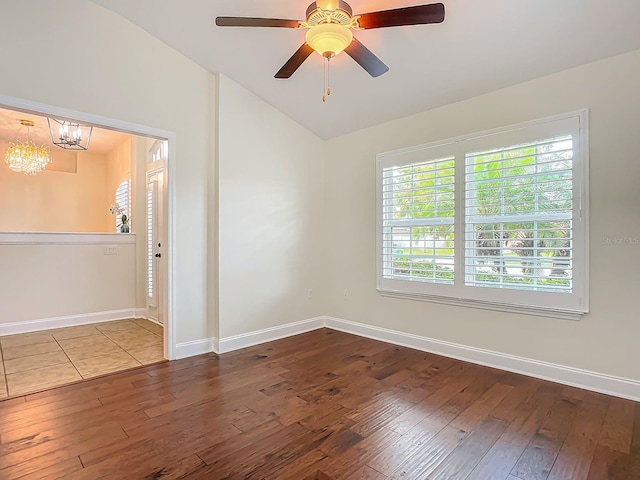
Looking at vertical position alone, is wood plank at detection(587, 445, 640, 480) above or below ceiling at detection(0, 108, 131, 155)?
below

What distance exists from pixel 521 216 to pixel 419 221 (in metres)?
0.98

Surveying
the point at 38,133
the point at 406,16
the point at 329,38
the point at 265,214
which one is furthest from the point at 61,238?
the point at 406,16

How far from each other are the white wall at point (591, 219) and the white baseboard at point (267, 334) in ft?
3.37

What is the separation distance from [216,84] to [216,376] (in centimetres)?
293

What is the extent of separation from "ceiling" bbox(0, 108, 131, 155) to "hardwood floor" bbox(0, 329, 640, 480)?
152 inches

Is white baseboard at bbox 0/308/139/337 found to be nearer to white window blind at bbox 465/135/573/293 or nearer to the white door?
the white door

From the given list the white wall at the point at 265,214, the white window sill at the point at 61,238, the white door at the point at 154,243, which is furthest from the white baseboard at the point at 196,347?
the white window sill at the point at 61,238

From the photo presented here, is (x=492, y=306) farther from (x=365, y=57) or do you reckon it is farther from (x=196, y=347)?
(x=196, y=347)

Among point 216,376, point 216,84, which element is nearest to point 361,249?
point 216,376

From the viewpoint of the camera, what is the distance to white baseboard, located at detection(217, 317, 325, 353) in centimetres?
366

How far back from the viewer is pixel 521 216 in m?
2.94

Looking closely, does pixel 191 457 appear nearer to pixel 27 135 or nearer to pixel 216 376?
pixel 216 376

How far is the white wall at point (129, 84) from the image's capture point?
102 inches

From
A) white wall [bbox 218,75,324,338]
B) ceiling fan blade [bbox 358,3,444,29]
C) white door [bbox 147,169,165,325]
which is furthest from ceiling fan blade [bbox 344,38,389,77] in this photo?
white door [bbox 147,169,165,325]
